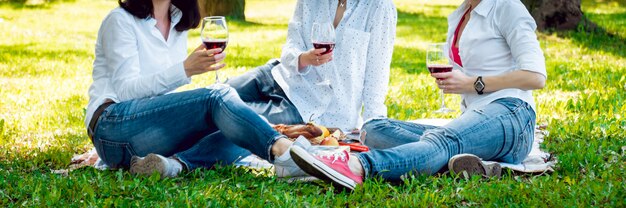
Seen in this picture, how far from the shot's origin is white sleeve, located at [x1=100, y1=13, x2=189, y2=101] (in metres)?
4.86

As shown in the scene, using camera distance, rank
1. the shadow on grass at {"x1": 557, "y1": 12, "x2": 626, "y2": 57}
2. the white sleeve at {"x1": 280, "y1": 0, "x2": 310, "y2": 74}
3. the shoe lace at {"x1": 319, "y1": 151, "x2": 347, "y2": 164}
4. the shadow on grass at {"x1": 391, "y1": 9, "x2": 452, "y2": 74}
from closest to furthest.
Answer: the shoe lace at {"x1": 319, "y1": 151, "x2": 347, "y2": 164} < the white sleeve at {"x1": 280, "y1": 0, "x2": 310, "y2": 74} < the shadow on grass at {"x1": 391, "y1": 9, "x2": 452, "y2": 74} < the shadow on grass at {"x1": 557, "y1": 12, "x2": 626, "y2": 57}

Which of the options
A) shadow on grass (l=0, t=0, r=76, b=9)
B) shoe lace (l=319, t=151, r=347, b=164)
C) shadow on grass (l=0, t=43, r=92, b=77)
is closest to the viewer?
shoe lace (l=319, t=151, r=347, b=164)

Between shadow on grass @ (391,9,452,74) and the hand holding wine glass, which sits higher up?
the hand holding wine glass

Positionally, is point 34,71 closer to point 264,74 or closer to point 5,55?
point 5,55

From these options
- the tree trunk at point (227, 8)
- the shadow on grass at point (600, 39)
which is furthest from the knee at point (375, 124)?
the tree trunk at point (227, 8)

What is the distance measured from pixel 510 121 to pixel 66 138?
3.18m

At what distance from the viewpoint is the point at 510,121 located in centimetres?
484

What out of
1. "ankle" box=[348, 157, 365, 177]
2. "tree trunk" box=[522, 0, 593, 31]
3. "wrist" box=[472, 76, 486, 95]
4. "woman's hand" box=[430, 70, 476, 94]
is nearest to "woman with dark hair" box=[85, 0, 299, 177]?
"ankle" box=[348, 157, 365, 177]

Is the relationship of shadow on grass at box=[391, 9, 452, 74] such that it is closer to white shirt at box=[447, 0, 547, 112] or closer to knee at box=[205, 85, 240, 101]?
white shirt at box=[447, 0, 547, 112]

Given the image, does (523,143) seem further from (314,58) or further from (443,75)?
(314,58)

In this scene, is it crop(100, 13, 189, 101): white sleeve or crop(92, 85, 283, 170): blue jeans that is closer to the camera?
crop(92, 85, 283, 170): blue jeans

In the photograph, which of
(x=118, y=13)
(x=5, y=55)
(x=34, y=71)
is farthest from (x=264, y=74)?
(x=5, y=55)

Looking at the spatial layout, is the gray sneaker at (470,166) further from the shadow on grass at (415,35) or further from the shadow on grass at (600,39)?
the shadow on grass at (600,39)

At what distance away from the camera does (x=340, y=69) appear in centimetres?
599
